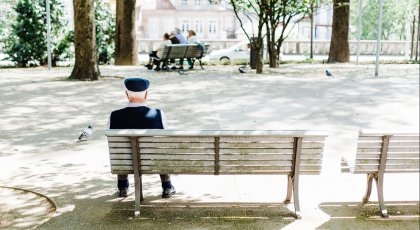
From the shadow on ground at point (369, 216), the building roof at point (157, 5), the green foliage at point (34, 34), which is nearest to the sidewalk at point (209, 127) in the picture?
the shadow on ground at point (369, 216)

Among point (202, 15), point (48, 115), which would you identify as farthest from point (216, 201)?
point (202, 15)

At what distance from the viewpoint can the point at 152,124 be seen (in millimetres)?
5164

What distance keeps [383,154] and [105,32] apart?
62.5 ft

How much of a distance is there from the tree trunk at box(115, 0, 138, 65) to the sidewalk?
17.5 ft

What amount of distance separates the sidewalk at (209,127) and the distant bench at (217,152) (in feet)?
1.22

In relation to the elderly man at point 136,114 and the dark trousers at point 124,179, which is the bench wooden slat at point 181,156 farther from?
the dark trousers at point 124,179

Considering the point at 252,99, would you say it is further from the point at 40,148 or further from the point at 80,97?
the point at 40,148

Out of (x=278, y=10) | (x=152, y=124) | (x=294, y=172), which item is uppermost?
(x=278, y=10)

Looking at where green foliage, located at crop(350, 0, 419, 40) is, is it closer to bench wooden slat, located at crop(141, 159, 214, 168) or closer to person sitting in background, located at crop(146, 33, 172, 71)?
person sitting in background, located at crop(146, 33, 172, 71)

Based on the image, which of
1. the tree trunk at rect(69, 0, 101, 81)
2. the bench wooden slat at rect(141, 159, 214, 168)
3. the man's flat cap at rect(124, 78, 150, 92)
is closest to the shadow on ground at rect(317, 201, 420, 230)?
the bench wooden slat at rect(141, 159, 214, 168)

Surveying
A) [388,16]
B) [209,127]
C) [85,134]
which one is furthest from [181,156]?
[388,16]

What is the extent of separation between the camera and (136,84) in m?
5.14

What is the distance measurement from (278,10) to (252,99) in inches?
292

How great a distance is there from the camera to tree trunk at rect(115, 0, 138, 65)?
20.8 meters
